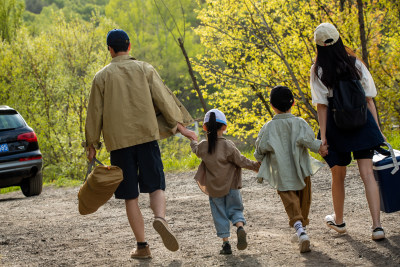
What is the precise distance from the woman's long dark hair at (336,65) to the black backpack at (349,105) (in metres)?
0.06

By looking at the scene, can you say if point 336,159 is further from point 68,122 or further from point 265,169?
point 68,122

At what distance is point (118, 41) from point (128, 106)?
57 centimetres

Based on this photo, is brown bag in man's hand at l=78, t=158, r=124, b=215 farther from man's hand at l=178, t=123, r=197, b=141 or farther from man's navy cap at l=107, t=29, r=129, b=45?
man's navy cap at l=107, t=29, r=129, b=45

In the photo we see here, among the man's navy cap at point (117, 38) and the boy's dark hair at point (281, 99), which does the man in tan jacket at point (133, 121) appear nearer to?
the man's navy cap at point (117, 38)

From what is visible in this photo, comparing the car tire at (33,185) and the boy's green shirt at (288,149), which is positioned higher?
the boy's green shirt at (288,149)

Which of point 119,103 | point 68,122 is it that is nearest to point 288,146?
point 119,103

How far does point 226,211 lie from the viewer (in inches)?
203

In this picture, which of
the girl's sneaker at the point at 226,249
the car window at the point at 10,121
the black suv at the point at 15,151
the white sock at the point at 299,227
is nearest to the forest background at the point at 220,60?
the black suv at the point at 15,151

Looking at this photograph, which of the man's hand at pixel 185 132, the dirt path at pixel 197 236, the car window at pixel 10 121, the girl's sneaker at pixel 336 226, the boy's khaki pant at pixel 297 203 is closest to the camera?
the dirt path at pixel 197 236

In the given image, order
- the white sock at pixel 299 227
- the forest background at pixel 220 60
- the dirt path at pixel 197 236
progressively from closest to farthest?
1. the dirt path at pixel 197 236
2. the white sock at pixel 299 227
3. the forest background at pixel 220 60

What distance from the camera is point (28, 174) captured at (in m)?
11.4

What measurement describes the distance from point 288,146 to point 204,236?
4.59ft

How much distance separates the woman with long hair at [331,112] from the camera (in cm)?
492

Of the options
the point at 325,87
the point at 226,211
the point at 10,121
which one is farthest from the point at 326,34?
the point at 10,121
